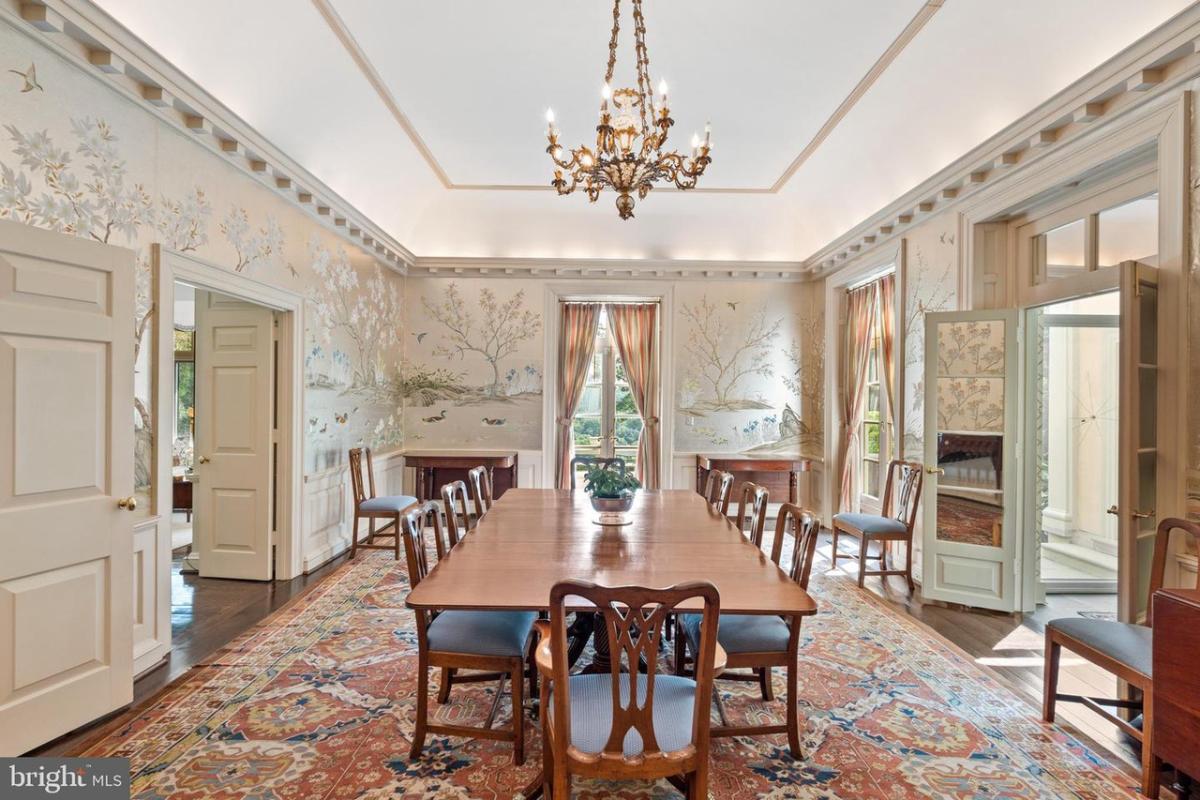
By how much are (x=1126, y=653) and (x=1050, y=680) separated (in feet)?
1.30

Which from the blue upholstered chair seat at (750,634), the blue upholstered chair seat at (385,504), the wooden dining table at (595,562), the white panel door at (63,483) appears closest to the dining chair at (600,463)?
the wooden dining table at (595,562)

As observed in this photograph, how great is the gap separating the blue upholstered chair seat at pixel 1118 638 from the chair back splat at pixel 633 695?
1.74 meters

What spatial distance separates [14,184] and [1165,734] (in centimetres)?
475

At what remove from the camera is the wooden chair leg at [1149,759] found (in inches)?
79.8

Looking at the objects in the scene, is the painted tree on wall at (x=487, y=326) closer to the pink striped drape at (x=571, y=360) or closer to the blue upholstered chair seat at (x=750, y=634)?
the pink striped drape at (x=571, y=360)

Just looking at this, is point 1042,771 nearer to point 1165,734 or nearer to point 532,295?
point 1165,734

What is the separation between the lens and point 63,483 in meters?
2.31

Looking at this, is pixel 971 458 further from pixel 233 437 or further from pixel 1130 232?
pixel 233 437

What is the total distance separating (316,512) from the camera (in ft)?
15.8

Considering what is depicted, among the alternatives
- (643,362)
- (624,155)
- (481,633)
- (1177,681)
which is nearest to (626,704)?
(481,633)

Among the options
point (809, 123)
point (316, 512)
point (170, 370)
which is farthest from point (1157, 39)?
point (316, 512)

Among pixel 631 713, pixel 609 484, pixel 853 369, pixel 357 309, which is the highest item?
pixel 357 309

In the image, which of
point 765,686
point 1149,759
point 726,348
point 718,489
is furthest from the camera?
point 726,348

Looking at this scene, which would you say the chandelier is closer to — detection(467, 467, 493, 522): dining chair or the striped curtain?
detection(467, 467, 493, 522): dining chair
